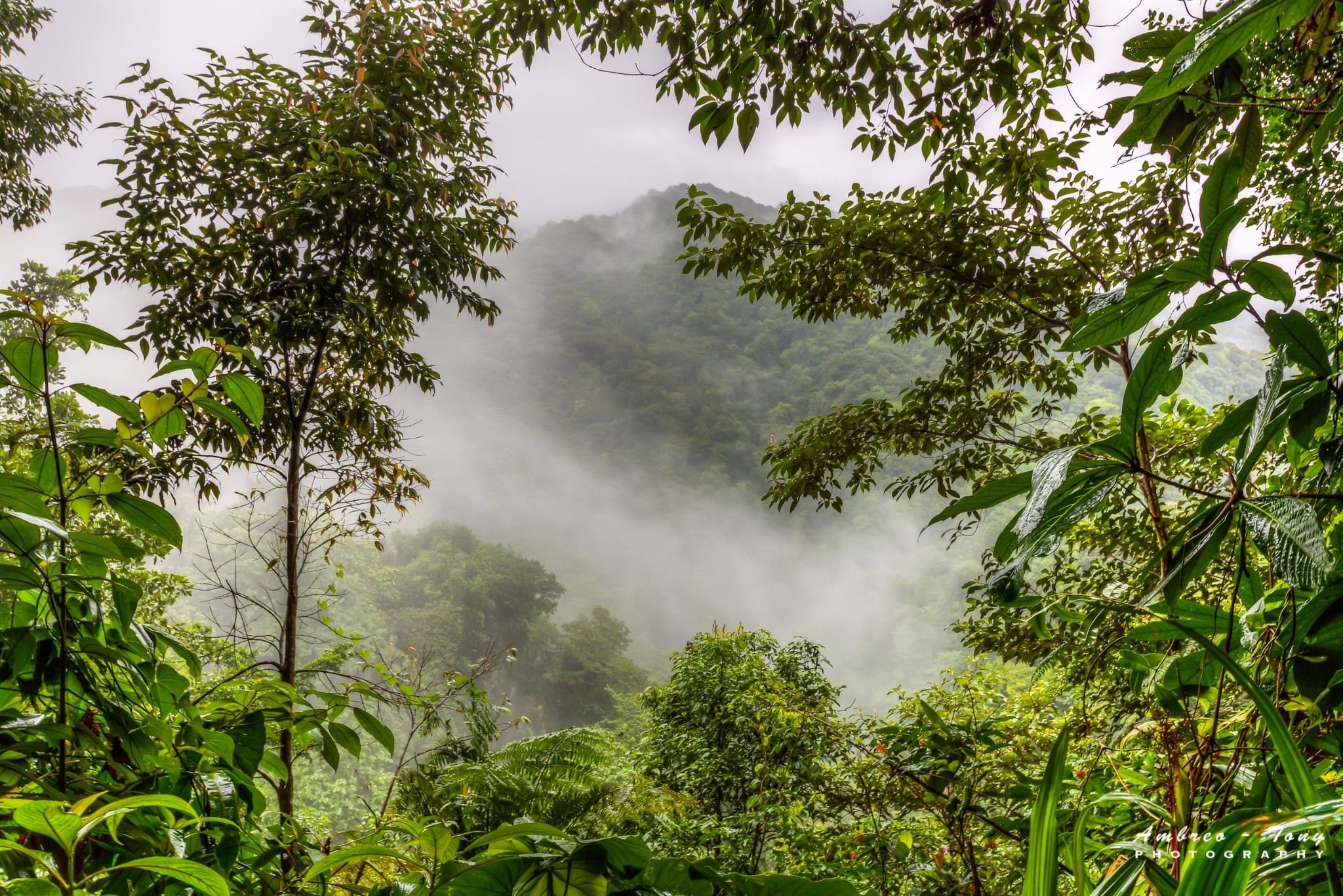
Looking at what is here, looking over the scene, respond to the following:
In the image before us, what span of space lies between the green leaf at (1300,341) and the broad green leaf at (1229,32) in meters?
0.13

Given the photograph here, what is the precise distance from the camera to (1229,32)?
29 centimetres

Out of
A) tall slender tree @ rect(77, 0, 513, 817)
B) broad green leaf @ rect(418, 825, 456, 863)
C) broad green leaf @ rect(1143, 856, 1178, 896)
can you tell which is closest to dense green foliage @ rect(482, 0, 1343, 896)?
broad green leaf @ rect(1143, 856, 1178, 896)

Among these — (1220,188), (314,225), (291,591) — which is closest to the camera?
(1220,188)

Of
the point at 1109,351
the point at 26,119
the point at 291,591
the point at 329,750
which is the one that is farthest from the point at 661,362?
the point at 329,750

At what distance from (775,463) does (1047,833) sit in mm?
2392

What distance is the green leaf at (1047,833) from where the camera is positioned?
0.25 metres

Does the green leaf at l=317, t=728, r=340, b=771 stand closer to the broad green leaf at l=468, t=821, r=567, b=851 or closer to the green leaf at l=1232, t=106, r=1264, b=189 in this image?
the broad green leaf at l=468, t=821, r=567, b=851

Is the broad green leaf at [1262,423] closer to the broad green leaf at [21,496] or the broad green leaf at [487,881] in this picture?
the broad green leaf at [487,881]

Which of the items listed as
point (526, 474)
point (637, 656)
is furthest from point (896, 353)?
point (526, 474)

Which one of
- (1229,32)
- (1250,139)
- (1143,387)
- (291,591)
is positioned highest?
(291,591)

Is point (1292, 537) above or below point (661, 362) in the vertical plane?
below

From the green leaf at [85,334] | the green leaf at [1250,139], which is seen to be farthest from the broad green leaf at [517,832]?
the green leaf at [1250,139]

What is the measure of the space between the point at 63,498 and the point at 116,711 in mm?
159

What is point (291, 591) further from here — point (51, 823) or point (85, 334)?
point (51, 823)
